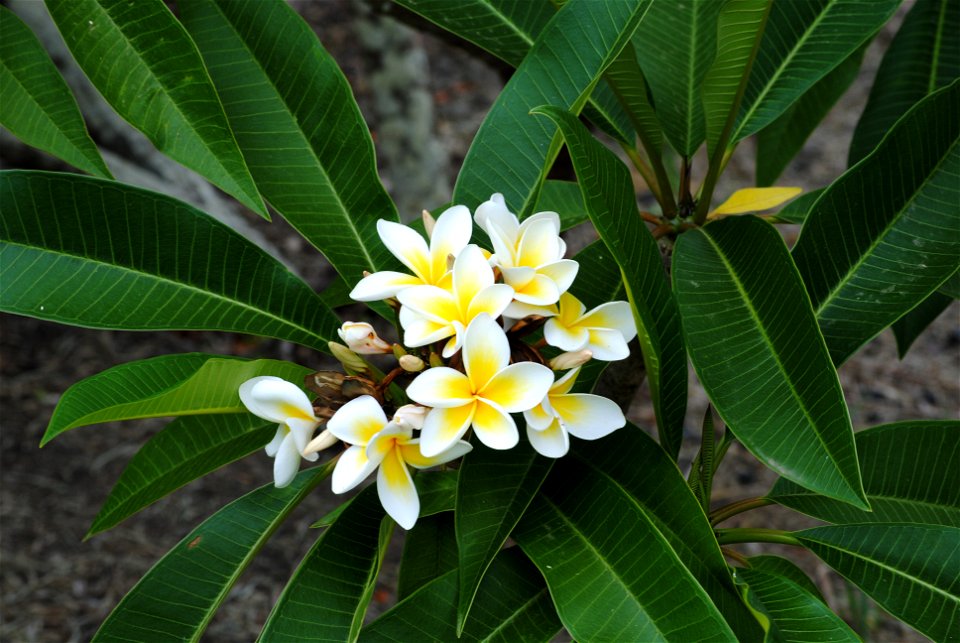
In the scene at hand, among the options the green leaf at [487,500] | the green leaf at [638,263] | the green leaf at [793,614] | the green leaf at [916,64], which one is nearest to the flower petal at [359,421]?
the green leaf at [487,500]

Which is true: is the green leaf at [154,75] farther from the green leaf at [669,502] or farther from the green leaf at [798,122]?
the green leaf at [798,122]

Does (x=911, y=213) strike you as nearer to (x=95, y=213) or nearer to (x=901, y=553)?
(x=901, y=553)

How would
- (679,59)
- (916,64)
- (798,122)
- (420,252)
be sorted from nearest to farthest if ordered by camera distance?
(420,252) < (679,59) < (916,64) < (798,122)

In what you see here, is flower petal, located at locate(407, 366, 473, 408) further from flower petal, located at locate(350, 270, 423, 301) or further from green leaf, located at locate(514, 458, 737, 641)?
green leaf, located at locate(514, 458, 737, 641)

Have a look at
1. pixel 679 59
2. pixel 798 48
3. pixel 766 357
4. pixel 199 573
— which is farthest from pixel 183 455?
pixel 798 48

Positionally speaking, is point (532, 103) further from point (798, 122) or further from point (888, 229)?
point (798, 122)
